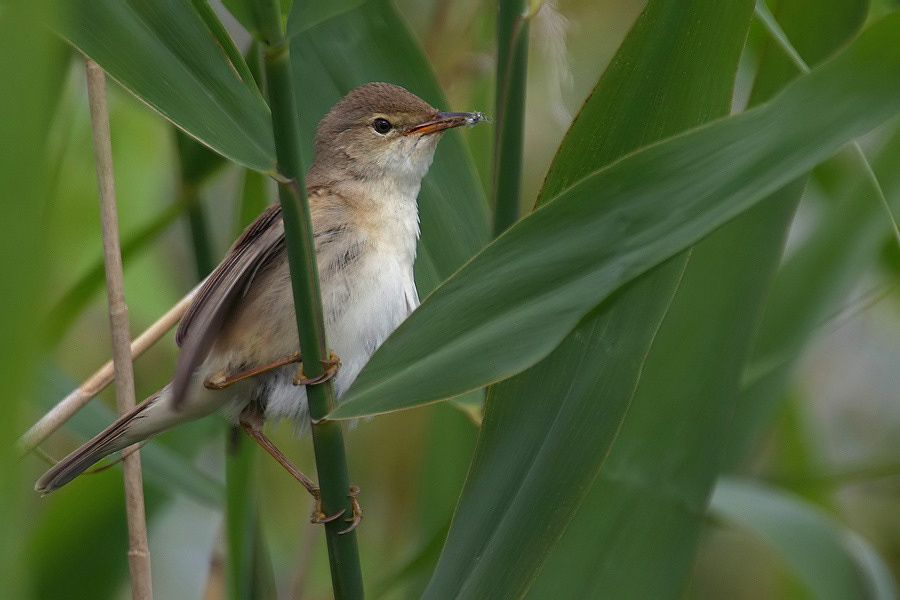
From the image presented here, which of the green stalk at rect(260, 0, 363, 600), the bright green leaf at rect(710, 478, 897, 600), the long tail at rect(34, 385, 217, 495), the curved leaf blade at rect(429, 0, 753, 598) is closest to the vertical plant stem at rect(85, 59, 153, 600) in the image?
the long tail at rect(34, 385, 217, 495)

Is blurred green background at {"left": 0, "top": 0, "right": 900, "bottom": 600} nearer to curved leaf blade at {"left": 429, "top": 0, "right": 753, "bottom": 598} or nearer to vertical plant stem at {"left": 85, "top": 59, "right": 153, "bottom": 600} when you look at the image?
vertical plant stem at {"left": 85, "top": 59, "right": 153, "bottom": 600}

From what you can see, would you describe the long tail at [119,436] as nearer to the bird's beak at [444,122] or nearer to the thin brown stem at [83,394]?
the thin brown stem at [83,394]

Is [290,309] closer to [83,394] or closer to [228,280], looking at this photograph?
[228,280]

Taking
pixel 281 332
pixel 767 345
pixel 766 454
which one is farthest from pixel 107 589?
pixel 766 454

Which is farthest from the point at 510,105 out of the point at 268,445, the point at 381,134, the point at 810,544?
the point at 810,544

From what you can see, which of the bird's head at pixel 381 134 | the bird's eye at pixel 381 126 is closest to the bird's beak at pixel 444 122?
the bird's head at pixel 381 134

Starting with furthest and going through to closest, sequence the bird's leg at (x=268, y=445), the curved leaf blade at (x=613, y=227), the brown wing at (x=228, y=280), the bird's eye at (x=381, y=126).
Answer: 1. the bird's eye at (x=381, y=126)
2. the bird's leg at (x=268, y=445)
3. the brown wing at (x=228, y=280)
4. the curved leaf blade at (x=613, y=227)
